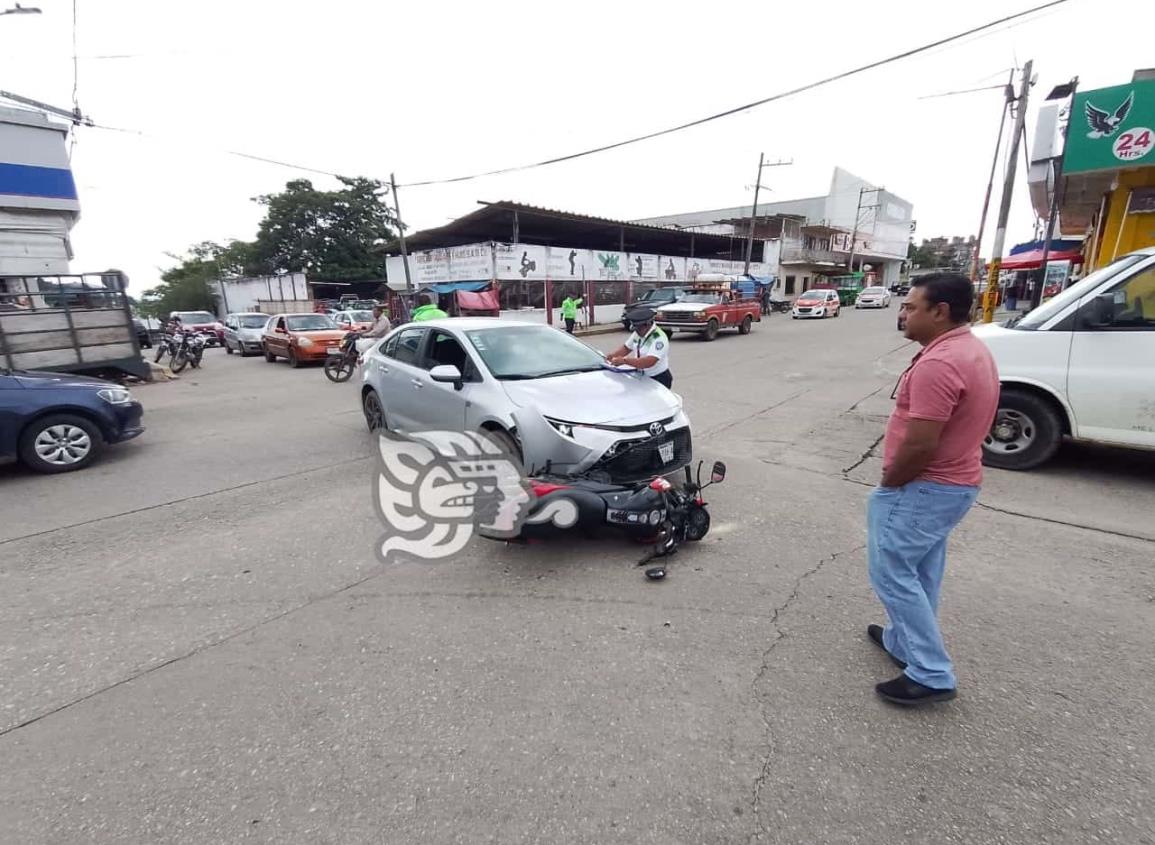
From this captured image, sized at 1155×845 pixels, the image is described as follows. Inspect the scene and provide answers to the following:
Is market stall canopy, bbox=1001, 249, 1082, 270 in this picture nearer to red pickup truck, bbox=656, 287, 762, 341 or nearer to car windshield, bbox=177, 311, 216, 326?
red pickup truck, bbox=656, 287, 762, 341

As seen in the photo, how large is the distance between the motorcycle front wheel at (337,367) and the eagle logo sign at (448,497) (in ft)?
21.4

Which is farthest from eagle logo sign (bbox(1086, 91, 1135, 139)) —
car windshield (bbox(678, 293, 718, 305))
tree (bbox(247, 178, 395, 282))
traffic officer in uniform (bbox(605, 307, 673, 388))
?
tree (bbox(247, 178, 395, 282))

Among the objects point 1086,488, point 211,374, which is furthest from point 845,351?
point 211,374

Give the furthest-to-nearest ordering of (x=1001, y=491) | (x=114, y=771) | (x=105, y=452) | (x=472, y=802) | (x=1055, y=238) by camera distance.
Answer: (x=1055, y=238) < (x=105, y=452) < (x=1001, y=491) < (x=114, y=771) < (x=472, y=802)

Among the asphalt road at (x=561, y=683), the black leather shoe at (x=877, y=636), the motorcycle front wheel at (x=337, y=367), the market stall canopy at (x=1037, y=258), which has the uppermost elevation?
the market stall canopy at (x=1037, y=258)

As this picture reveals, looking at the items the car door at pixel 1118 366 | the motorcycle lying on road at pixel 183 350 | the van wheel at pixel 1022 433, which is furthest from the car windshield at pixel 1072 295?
the motorcycle lying on road at pixel 183 350

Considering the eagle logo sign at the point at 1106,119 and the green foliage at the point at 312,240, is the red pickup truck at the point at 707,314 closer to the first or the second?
the eagle logo sign at the point at 1106,119

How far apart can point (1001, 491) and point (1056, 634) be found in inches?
89.3

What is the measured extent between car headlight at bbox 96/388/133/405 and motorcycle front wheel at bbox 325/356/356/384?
220 inches

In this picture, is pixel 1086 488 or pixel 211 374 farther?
pixel 211 374

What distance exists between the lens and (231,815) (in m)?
1.76

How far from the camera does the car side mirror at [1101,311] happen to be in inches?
173

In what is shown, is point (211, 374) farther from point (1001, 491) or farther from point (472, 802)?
point (1001, 491)

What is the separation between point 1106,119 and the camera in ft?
26.1
